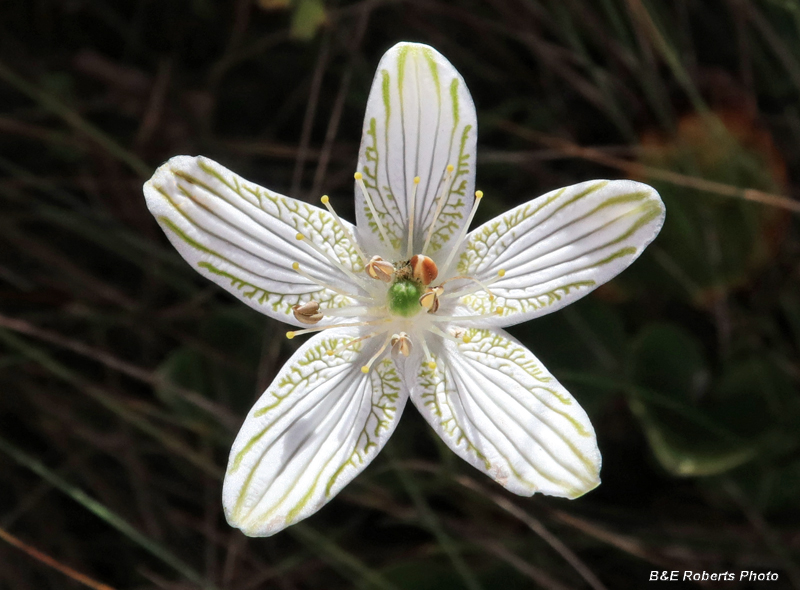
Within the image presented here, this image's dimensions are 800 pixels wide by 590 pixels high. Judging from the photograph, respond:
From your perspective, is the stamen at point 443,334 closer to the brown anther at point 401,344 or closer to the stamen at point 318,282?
the brown anther at point 401,344

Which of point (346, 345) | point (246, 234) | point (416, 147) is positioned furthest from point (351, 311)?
point (416, 147)

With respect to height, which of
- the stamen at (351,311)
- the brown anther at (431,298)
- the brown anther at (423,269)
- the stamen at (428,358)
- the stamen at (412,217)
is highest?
the stamen at (412,217)

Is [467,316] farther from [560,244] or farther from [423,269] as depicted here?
[560,244]

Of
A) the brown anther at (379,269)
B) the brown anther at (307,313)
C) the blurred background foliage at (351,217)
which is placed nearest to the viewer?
the brown anther at (307,313)

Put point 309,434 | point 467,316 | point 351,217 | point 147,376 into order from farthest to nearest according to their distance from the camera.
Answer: point 351,217 → point 147,376 → point 467,316 → point 309,434

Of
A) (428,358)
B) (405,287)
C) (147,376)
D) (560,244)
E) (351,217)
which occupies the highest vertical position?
(560,244)

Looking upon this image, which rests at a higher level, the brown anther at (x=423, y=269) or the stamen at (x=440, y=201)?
the stamen at (x=440, y=201)

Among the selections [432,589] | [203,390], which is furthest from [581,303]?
[203,390]

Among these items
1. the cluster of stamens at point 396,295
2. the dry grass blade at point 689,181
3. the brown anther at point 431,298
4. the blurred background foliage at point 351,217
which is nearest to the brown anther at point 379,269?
the cluster of stamens at point 396,295
